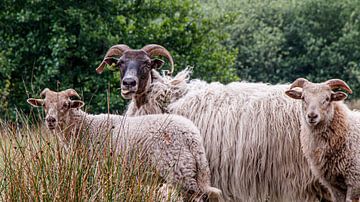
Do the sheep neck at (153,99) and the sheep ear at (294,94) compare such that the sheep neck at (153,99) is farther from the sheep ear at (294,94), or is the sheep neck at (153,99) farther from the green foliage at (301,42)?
the green foliage at (301,42)


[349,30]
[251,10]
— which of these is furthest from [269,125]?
[251,10]

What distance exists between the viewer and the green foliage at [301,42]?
92.6 ft

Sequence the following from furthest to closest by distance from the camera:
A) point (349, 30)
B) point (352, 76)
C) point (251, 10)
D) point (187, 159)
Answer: point (251, 10), point (349, 30), point (352, 76), point (187, 159)

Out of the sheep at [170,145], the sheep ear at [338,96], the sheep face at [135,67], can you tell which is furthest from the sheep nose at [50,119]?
the sheep ear at [338,96]

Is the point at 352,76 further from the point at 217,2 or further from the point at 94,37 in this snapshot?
the point at 94,37

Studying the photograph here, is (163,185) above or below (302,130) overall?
below

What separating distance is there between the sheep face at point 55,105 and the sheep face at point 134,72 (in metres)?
0.72

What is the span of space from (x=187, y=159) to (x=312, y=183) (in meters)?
1.60

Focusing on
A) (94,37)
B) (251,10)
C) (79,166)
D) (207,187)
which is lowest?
(207,187)

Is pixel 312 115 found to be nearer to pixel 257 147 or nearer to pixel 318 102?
pixel 318 102

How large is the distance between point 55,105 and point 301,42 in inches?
914

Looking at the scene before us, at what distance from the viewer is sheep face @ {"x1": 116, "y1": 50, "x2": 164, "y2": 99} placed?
7859 millimetres

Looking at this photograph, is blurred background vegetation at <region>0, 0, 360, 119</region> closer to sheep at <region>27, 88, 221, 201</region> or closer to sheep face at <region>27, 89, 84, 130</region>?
sheep face at <region>27, 89, 84, 130</region>

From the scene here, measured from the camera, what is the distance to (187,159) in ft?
22.2
